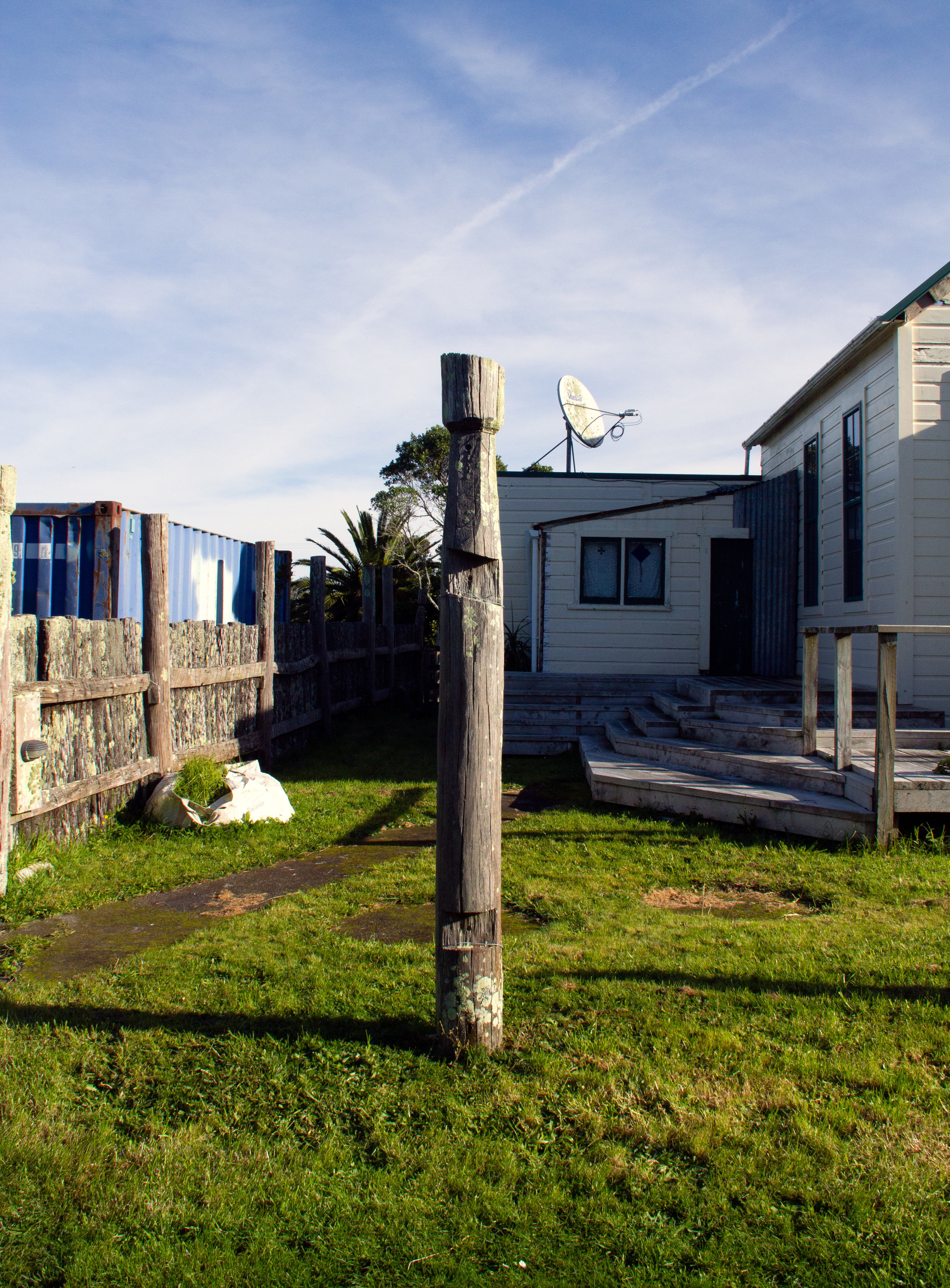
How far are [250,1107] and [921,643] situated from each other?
7.78 metres

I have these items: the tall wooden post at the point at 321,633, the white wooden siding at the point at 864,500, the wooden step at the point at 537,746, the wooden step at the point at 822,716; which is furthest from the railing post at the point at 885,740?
the tall wooden post at the point at 321,633

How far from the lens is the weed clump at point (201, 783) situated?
6.84 metres

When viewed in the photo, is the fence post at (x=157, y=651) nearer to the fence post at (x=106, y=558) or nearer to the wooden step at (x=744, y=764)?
the fence post at (x=106, y=558)

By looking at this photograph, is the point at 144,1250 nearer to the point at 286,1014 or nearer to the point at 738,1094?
the point at 286,1014

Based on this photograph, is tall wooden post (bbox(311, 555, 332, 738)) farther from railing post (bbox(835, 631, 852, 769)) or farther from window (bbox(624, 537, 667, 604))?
railing post (bbox(835, 631, 852, 769))

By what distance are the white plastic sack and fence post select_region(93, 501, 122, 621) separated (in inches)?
76.1

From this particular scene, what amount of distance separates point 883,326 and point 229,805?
7.77m

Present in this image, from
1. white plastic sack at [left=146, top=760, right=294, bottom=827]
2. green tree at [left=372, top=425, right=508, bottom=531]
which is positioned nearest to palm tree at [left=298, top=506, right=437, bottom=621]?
green tree at [left=372, top=425, right=508, bottom=531]

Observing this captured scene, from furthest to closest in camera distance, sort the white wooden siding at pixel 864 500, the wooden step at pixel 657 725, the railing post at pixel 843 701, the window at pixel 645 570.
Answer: the window at pixel 645 570
the wooden step at pixel 657 725
the white wooden siding at pixel 864 500
the railing post at pixel 843 701

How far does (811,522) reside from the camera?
11492 mm

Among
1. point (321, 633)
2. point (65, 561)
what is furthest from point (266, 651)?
point (65, 561)

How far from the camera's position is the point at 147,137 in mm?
7004

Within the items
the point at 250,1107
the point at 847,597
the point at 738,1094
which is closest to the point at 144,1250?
the point at 250,1107

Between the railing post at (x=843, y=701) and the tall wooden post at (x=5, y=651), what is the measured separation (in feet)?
18.1
